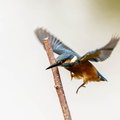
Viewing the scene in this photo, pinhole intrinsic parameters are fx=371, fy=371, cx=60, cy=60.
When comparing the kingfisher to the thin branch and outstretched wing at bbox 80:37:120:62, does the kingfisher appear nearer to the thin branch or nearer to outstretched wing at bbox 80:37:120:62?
outstretched wing at bbox 80:37:120:62

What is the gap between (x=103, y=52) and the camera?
1198 mm

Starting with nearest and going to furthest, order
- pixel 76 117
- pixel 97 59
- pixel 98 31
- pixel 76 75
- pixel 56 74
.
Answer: pixel 56 74 < pixel 97 59 < pixel 76 75 < pixel 76 117 < pixel 98 31

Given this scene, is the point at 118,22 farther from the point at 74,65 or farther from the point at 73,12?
the point at 74,65

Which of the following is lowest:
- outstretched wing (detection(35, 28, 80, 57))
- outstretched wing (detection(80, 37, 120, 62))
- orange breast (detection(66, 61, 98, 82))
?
outstretched wing (detection(80, 37, 120, 62))

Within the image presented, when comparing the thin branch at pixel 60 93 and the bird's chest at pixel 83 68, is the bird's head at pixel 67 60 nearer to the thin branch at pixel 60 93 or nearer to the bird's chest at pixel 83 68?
the bird's chest at pixel 83 68

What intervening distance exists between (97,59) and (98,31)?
1463 mm

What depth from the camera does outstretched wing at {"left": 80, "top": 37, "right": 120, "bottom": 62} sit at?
3.74 ft

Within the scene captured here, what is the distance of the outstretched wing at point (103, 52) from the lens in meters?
1.14

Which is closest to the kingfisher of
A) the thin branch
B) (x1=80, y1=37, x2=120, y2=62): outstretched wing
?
(x1=80, y1=37, x2=120, y2=62): outstretched wing

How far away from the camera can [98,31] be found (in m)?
2.74

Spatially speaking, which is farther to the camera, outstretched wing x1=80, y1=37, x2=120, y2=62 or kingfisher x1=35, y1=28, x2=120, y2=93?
kingfisher x1=35, y1=28, x2=120, y2=93

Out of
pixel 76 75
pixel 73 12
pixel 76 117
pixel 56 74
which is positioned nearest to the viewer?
pixel 56 74

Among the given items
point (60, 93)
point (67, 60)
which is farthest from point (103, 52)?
point (60, 93)

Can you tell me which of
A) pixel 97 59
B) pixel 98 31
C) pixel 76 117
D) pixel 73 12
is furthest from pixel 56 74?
pixel 73 12
